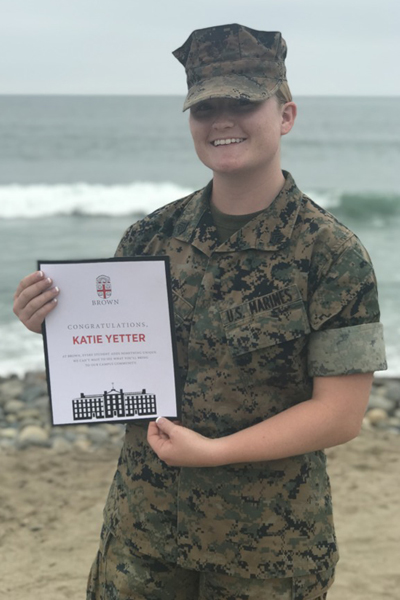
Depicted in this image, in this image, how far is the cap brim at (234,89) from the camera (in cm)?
192

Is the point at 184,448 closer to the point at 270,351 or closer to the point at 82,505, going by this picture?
the point at 270,351

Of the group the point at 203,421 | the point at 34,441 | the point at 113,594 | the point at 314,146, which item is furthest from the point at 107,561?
the point at 314,146

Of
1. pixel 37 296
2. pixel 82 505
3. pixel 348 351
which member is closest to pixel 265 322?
pixel 348 351

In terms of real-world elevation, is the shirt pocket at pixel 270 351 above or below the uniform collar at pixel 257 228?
below

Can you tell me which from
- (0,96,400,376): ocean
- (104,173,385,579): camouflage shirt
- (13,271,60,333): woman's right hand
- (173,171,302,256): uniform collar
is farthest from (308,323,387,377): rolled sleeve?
(0,96,400,376): ocean

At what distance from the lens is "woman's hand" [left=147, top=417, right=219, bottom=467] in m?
1.91

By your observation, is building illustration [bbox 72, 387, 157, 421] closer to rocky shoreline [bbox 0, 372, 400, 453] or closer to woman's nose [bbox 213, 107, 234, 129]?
woman's nose [bbox 213, 107, 234, 129]

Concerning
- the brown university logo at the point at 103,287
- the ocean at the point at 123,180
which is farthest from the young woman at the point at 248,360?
the ocean at the point at 123,180

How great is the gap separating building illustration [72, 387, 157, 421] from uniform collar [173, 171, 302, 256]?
0.40 meters

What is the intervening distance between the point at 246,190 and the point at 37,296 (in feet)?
1.88

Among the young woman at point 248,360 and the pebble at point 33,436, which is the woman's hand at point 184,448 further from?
the pebble at point 33,436

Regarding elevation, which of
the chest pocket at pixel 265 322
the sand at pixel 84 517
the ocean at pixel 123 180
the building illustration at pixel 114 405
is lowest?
the sand at pixel 84 517

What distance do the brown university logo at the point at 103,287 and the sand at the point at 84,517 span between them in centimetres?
233

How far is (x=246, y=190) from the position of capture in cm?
205
